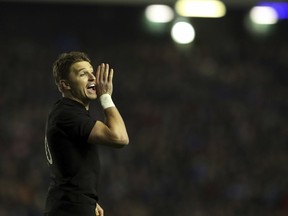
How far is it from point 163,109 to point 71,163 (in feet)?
44.0

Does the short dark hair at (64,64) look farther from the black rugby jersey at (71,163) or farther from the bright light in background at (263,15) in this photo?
the bright light in background at (263,15)

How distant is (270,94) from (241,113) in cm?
87

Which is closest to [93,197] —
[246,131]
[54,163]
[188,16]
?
[54,163]

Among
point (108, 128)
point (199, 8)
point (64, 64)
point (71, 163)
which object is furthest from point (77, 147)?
point (199, 8)

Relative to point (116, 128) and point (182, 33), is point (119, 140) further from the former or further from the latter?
point (182, 33)

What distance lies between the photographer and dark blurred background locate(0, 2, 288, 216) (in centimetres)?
1540

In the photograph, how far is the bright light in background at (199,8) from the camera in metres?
17.9

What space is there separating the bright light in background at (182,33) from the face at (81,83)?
15.1 meters

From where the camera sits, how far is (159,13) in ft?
64.1

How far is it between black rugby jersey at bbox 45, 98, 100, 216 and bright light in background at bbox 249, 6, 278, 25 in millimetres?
14410

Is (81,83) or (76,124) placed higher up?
(81,83)

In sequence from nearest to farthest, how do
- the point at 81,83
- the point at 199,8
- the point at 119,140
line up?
the point at 119,140 < the point at 81,83 < the point at 199,8

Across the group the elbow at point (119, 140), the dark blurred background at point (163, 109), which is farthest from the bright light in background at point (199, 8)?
the elbow at point (119, 140)

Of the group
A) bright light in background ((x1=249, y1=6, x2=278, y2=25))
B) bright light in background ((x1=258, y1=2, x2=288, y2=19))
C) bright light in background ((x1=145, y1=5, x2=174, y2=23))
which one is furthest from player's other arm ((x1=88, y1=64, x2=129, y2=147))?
bright light in background ((x1=145, y1=5, x2=174, y2=23))
